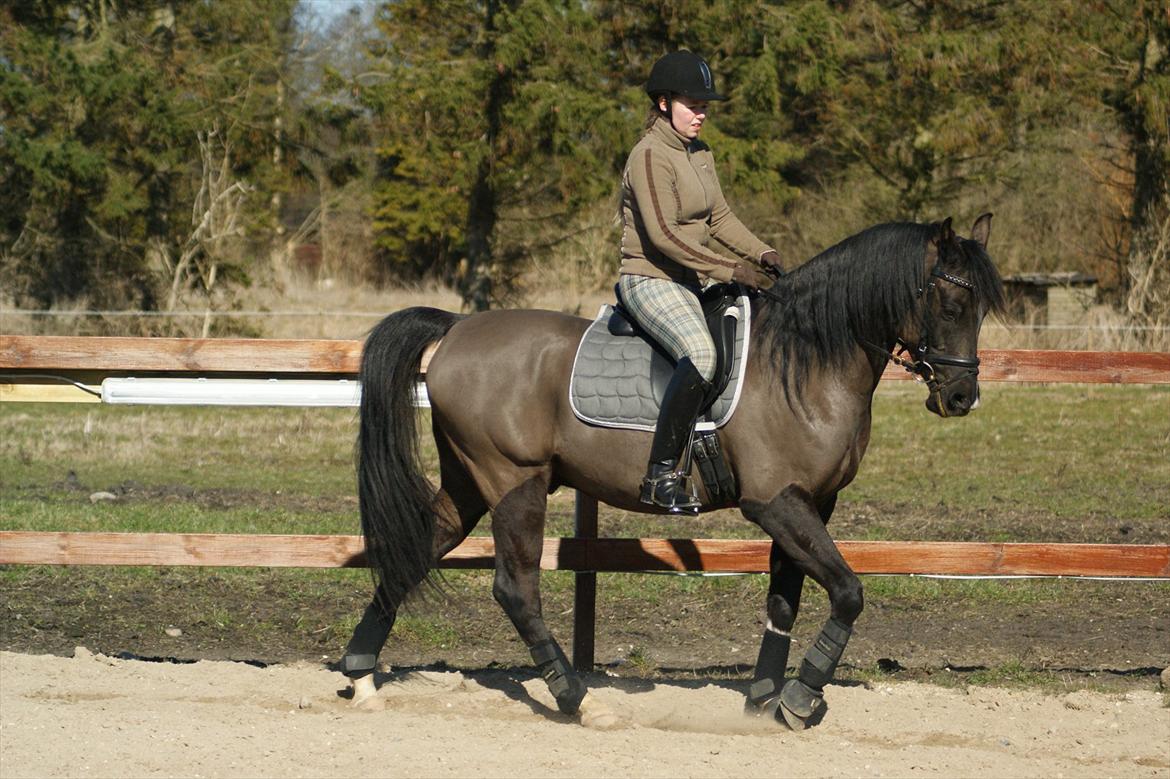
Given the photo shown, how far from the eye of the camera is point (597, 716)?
5.37 meters

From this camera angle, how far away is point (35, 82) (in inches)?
884

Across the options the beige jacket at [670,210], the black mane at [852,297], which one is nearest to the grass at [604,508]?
the beige jacket at [670,210]

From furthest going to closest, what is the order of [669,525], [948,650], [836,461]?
[669,525]
[948,650]
[836,461]

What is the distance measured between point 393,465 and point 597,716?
1419 millimetres

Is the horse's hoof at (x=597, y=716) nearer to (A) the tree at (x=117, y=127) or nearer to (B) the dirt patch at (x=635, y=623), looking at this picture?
(B) the dirt patch at (x=635, y=623)

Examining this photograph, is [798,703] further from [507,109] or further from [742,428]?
[507,109]

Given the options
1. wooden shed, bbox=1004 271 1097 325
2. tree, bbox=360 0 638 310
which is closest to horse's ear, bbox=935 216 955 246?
tree, bbox=360 0 638 310

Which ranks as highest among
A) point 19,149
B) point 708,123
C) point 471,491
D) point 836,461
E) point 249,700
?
point 708,123

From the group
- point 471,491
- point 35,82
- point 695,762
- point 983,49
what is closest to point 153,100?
point 35,82

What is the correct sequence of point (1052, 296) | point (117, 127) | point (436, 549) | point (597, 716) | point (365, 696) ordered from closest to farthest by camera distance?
point (597, 716), point (365, 696), point (436, 549), point (117, 127), point (1052, 296)

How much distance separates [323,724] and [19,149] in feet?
63.8

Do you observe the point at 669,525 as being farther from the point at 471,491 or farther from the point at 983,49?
the point at 983,49

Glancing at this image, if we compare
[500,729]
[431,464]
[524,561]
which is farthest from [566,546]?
[431,464]

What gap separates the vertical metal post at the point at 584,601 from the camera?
628cm
